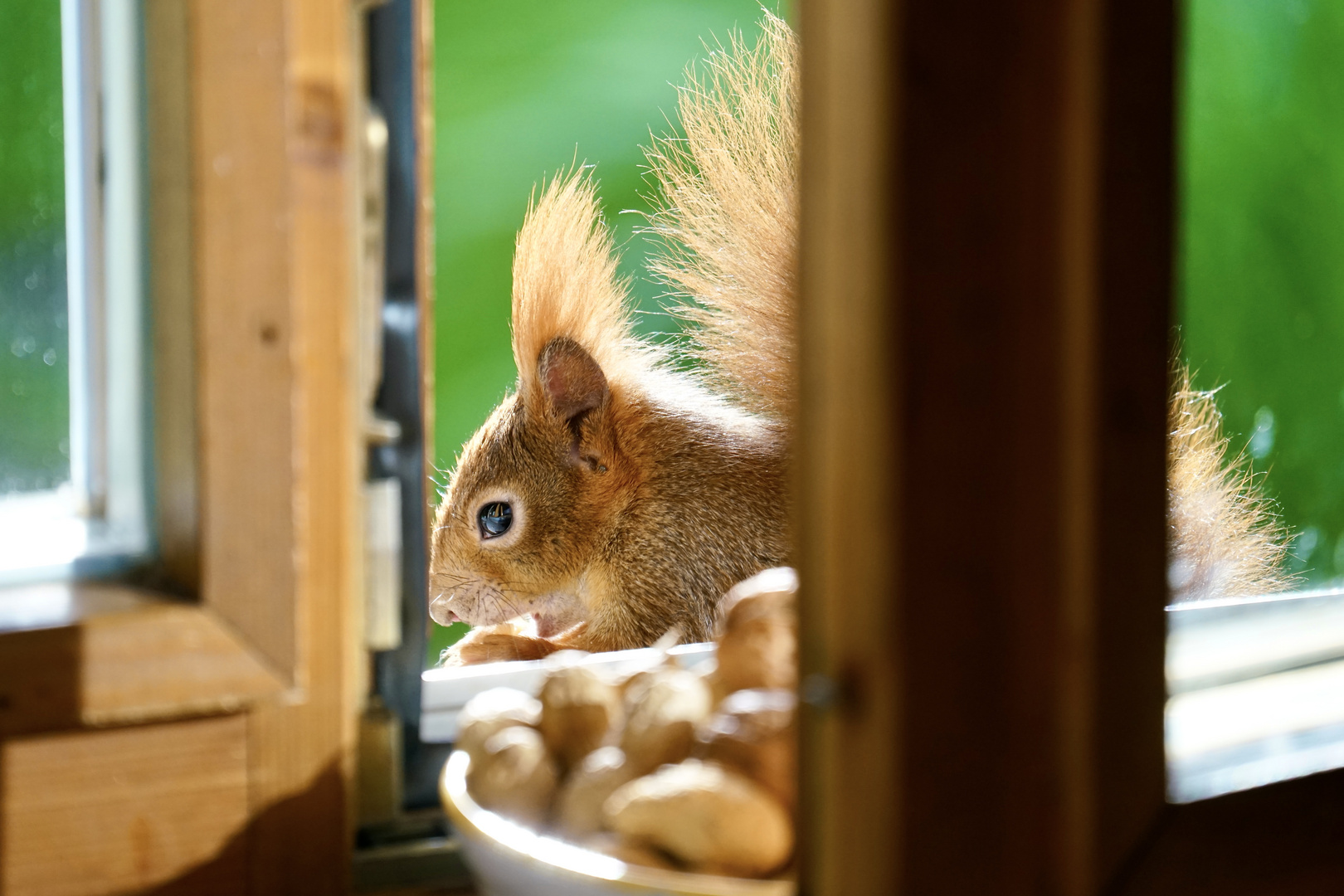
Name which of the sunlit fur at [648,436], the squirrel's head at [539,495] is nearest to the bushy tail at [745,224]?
the sunlit fur at [648,436]

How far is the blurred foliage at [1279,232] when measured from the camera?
16.1 inches

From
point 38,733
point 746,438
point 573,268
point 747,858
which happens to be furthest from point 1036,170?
point 573,268

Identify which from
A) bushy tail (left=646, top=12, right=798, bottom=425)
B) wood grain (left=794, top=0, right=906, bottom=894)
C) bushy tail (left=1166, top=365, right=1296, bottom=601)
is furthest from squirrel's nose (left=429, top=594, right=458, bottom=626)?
wood grain (left=794, top=0, right=906, bottom=894)

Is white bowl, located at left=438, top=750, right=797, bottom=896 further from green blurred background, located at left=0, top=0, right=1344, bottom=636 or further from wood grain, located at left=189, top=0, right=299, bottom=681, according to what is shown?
green blurred background, located at left=0, top=0, right=1344, bottom=636

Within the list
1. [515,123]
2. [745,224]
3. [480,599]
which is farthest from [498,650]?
[515,123]

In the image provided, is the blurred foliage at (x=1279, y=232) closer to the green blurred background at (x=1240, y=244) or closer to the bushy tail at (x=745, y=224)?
the green blurred background at (x=1240, y=244)

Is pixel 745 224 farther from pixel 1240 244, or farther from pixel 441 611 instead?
pixel 1240 244

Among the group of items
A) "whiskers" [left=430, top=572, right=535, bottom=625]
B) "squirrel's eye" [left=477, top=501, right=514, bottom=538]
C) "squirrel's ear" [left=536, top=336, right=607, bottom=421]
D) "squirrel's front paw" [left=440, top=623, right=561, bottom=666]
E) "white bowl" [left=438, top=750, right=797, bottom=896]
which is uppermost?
"squirrel's ear" [left=536, top=336, right=607, bottom=421]

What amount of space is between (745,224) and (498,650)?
0.48 meters

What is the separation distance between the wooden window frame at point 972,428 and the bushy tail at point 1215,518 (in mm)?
248

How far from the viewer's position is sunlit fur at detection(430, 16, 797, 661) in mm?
936

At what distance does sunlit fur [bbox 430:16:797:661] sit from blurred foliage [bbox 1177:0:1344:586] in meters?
0.46

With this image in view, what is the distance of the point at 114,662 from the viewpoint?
0.33 metres

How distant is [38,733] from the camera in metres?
0.33
